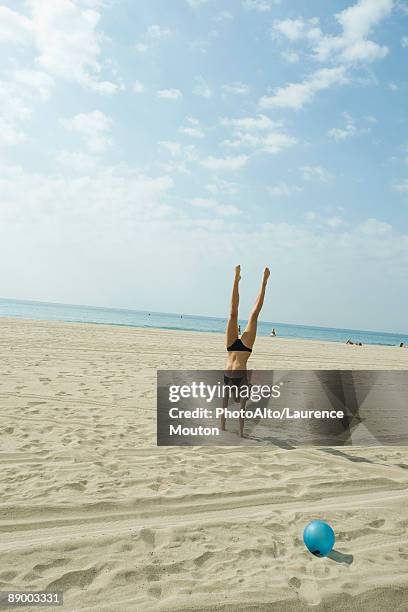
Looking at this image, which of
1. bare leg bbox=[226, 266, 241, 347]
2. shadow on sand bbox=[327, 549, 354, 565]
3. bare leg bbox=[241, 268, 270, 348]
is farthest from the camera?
bare leg bbox=[226, 266, 241, 347]

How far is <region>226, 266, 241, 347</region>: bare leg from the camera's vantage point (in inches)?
298

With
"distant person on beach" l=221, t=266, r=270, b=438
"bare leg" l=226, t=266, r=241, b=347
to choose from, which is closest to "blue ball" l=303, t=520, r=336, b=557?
"distant person on beach" l=221, t=266, r=270, b=438

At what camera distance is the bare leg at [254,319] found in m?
7.46

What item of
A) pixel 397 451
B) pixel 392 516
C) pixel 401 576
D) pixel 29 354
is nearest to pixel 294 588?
pixel 401 576

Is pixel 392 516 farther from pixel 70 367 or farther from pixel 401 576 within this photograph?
pixel 70 367

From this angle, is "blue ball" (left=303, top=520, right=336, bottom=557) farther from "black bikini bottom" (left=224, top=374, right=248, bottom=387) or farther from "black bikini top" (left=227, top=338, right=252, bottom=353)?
"black bikini top" (left=227, top=338, right=252, bottom=353)

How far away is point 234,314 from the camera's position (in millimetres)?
7746

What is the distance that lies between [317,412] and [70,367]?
25.4 ft

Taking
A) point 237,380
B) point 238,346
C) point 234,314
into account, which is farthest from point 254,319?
point 237,380

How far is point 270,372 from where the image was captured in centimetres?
1443

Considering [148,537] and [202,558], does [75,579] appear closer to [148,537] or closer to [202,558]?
[148,537]

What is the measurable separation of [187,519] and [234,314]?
4346 mm

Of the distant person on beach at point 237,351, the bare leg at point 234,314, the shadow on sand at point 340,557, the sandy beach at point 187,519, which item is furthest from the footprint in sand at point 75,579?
the bare leg at point 234,314

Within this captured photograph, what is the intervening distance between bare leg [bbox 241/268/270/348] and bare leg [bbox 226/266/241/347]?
0.21 m
